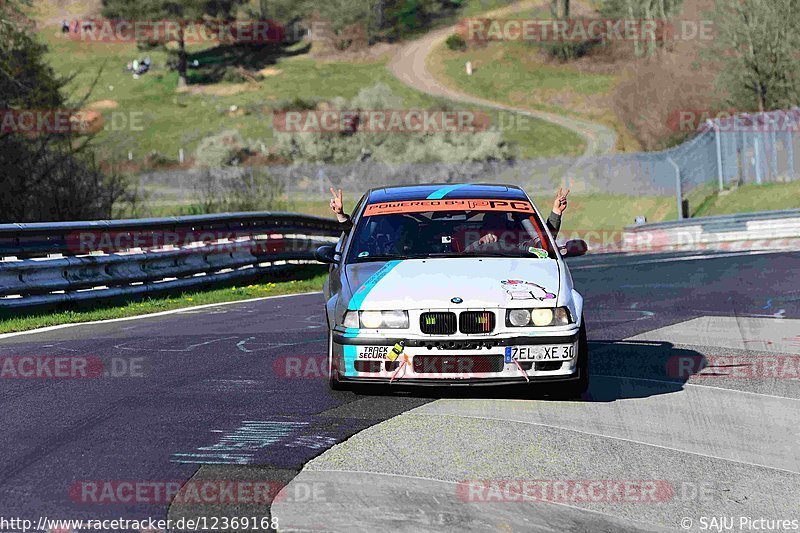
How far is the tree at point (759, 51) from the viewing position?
4797cm

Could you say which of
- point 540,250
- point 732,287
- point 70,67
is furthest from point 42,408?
point 70,67

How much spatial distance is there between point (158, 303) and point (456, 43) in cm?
9166

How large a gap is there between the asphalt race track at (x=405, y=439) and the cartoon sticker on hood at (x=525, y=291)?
759 mm

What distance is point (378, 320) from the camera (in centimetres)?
829

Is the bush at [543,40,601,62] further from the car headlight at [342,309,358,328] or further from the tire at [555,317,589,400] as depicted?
the car headlight at [342,309,358,328]

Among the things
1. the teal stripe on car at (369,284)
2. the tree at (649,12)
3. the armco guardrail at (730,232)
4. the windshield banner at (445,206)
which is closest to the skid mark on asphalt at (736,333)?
the windshield banner at (445,206)

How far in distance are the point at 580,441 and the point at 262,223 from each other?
14.5 metres

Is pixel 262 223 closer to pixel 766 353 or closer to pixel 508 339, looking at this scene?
pixel 766 353

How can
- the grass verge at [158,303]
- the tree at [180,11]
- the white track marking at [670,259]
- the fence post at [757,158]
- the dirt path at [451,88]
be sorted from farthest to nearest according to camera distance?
1. the tree at [180,11]
2. the dirt path at [451,88]
3. the fence post at [757,158]
4. the white track marking at [670,259]
5. the grass verge at [158,303]

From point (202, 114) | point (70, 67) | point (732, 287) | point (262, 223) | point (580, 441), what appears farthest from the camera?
point (70, 67)

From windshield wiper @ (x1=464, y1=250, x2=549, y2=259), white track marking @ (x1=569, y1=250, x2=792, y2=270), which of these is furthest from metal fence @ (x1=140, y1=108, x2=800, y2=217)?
windshield wiper @ (x1=464, y1=250, x2=549, y2=259)

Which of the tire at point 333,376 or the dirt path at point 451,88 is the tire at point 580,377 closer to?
the tire at point 333,376

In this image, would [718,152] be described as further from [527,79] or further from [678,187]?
[527,79]

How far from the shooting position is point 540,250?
9406 millimetres
